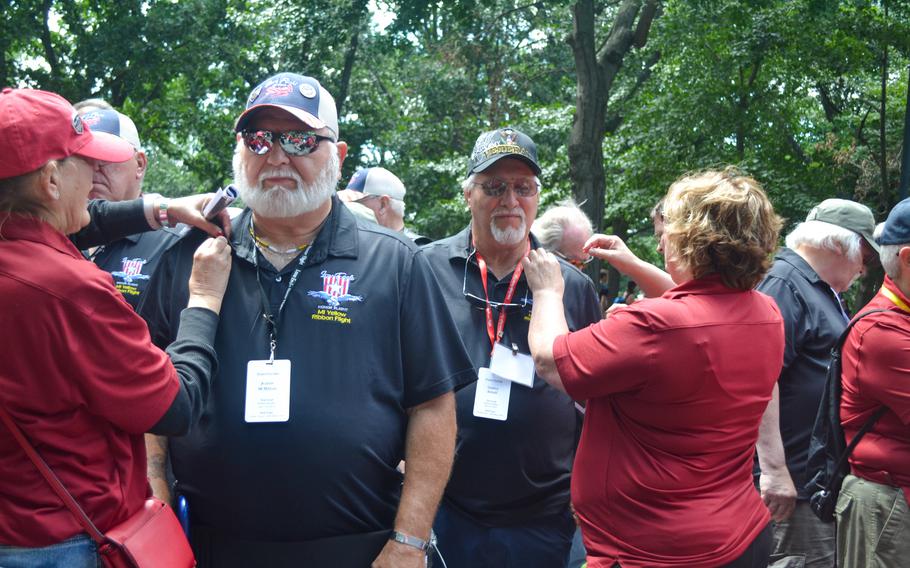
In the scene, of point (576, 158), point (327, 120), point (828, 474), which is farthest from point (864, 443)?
point (576, 158)

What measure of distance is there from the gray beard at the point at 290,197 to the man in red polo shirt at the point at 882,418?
2378 millimetres

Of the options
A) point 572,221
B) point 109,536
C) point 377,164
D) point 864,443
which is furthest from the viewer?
point 377,164

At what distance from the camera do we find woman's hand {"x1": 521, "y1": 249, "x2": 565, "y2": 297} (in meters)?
3.42

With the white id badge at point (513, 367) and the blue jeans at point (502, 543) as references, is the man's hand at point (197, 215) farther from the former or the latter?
the blue jeans at point (502, 543)

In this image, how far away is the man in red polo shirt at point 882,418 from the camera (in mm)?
3555

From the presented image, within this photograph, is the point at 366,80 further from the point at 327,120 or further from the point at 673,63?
the point at 327,120

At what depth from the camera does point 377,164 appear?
72.6ft

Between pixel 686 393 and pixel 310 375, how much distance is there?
125cm

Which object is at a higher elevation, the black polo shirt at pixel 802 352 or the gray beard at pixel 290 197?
the gray beard at pixel 290 197

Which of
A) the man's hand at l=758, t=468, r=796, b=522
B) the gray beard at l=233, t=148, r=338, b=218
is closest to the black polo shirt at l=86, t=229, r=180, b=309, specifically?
the gray beard at l=233, t=148, r=338, b=218

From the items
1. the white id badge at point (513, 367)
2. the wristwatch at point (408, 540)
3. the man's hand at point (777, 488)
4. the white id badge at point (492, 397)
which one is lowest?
the man's hand at point (777, 488)

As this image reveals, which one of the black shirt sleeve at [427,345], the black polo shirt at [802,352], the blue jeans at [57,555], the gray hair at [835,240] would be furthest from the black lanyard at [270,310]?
the gray hair at [835,240]

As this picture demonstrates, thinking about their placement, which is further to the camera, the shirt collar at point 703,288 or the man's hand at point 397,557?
the shirt collar at point 703,288

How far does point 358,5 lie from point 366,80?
30.5 feet
